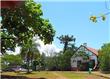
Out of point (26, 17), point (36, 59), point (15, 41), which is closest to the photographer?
point (26, 17)

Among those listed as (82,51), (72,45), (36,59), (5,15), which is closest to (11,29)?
(5,15)

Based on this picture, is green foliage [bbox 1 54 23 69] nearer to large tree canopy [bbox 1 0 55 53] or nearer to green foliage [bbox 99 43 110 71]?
green foliage [bbox 99 43 110 71]

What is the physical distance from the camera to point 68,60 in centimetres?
7944

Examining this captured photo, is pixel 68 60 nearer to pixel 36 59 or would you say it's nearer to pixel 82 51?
pixel 82 51

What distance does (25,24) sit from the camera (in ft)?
120

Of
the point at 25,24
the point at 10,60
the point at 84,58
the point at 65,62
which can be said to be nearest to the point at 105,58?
the point at 25,24

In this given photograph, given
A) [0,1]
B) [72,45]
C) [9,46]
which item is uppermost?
[72,45]

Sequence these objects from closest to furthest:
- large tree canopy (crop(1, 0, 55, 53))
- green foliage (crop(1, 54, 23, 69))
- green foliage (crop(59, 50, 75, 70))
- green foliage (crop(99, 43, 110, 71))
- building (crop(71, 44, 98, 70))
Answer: large tree canopy (crop(1, 0, 55, 53)), green foliage (crop(99, 43, 110, 71)), building (crop(71, 44, 98, 70)), green foliage (crop(59, 50, 75, 70)), green foliage (crop(1, 54, 23, 69))

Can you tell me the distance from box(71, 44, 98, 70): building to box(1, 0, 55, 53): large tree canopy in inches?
1506

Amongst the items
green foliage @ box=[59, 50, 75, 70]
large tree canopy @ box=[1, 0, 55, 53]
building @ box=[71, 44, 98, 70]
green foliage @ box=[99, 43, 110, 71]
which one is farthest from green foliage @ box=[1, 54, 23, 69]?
large tree canopy @ box=[1, 0, 55, 53]

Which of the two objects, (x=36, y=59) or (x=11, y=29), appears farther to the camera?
(x=36, y=59)

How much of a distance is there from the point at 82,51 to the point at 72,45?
21975 millimetres

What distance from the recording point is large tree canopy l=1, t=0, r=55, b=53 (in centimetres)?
3575

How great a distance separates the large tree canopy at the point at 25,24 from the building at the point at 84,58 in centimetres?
3827
